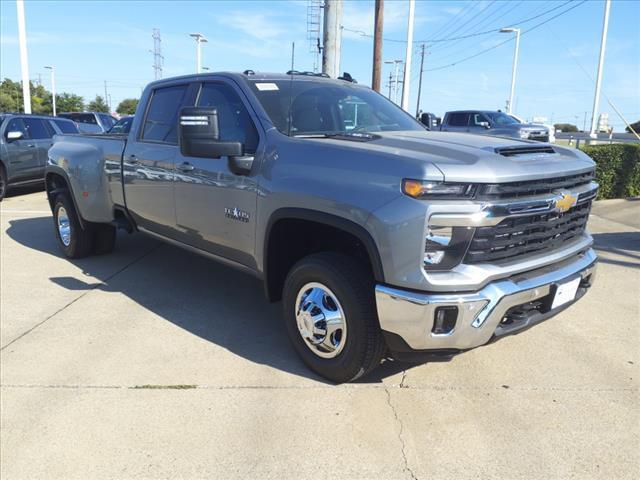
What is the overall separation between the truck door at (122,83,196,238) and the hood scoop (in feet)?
8.55

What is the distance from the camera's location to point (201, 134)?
341 centimetres

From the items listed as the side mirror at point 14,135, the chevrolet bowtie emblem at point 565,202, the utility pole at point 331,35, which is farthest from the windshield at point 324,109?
the side mirror at point 14,135

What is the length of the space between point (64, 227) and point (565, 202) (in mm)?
5696

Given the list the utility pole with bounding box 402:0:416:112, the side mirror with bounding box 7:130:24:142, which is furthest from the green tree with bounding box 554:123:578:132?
the side mirror with bounding box 7:130:24:142

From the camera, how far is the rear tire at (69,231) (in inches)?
247

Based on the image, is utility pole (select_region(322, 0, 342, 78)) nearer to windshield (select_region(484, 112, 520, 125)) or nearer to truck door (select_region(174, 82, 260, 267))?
truck door (select_region(174, 82, 260, 267))

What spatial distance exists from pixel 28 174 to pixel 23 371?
384 inches

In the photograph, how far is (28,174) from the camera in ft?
39.4

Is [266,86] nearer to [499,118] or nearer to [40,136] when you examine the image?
[40,136]

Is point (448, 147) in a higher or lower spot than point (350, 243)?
higher

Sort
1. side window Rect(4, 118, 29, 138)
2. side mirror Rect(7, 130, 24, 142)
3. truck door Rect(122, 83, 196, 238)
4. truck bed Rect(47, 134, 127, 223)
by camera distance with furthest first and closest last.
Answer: side window Rect(4, 118, 29, 138)
side mirror Rect(7, 130, 24, 142)
truck bed Rect(47, 134, 127, 223)
truck door Rect(122, 83, 196, 238)

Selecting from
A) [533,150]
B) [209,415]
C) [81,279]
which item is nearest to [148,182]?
[81,279]

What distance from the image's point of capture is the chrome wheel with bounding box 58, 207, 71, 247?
255 inches

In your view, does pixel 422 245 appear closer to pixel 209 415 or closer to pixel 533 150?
pixel 533 150
